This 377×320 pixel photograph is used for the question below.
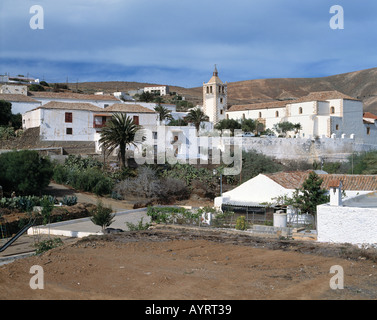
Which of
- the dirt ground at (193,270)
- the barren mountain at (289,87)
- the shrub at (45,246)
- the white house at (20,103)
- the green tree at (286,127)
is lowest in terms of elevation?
the shrub at (45,246)

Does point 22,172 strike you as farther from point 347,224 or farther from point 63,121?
point 347,224

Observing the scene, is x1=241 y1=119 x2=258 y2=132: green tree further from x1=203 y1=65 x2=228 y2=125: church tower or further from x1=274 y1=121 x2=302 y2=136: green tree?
x1=203 y1=65 x2=228 y2=125: church tower

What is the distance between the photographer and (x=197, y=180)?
116 ft

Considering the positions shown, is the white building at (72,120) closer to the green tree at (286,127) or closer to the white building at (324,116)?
the green tree at (286,127)

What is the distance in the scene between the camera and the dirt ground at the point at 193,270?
26.9ft

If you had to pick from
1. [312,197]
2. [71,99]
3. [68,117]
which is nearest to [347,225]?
[312,197]

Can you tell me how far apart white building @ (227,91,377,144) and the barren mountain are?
52101mm

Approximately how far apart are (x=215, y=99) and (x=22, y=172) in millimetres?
34469

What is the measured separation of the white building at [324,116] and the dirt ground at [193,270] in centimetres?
3792

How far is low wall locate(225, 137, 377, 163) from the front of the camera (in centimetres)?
4481

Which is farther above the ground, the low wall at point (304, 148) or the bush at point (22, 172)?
the low wall at point (304, 148)

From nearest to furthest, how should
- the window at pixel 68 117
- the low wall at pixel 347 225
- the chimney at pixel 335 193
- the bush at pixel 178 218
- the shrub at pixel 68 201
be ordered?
1. the low wall at pixel 347 225
2. the chimney at pixel 335 193
3. the bush at pixel 178 218
4. the shrub at pixel 68 201
5. the window at pixel 68 117

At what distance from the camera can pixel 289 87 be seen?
5394 inches

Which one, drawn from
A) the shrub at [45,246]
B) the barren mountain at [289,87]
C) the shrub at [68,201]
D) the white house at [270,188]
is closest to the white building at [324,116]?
the white house at [270,188]
